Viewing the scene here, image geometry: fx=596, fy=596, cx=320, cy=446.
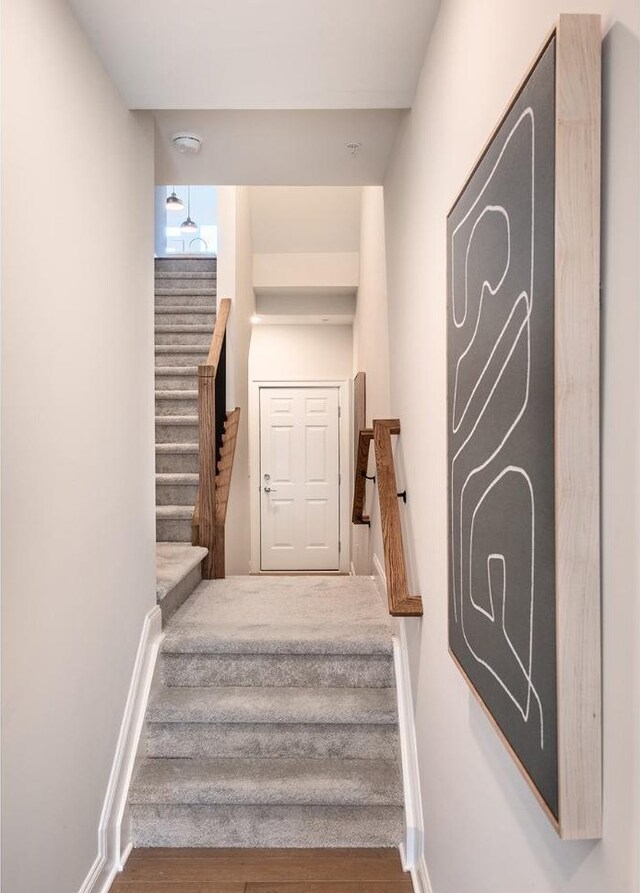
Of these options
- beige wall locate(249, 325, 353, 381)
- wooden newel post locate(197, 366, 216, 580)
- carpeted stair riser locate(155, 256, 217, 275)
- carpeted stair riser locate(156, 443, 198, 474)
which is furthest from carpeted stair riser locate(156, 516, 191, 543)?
beige wall locate(249, 325, 353, 381)

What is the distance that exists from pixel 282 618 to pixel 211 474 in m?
1.16

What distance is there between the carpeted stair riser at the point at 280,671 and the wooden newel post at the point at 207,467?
1.07m

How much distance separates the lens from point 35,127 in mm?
1367

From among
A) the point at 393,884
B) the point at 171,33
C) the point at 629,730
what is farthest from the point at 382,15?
the point at 393,884

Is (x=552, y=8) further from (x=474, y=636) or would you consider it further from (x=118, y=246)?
(x=118, y=246)

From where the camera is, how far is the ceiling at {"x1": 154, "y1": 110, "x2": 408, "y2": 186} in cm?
226

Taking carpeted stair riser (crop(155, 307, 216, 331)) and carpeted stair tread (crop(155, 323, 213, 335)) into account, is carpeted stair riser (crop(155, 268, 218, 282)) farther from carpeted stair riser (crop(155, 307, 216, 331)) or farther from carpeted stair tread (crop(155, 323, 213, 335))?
carpeted stair tread (crop(155, 323, 213, 335))

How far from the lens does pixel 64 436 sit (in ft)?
5.00

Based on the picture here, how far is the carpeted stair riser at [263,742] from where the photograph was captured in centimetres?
224

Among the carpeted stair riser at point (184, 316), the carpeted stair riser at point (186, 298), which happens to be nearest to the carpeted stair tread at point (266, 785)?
the carpeted stair riser at point (184, 316)

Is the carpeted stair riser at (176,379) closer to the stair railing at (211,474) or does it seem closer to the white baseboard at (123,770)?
the stair railing at (211,474)

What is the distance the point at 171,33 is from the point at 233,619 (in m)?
2.18

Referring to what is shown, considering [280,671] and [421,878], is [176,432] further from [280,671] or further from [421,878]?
[421,878]

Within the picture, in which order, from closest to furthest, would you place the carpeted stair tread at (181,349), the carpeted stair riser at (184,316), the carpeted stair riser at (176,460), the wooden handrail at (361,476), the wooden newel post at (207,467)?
1. the wooden handrail at (361,476)
2. the wooden newel post at (207,467)
3. the carpeted stair riser at (176,460)
4. the carpeted stair tread at (181,349)
5. the carpeted stair riser at (184,316)
